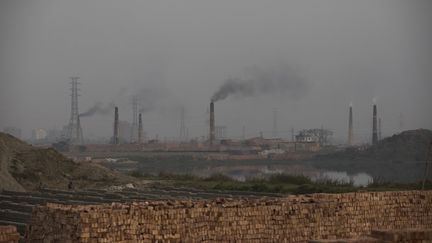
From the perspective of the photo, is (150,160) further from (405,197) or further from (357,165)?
(405,197)

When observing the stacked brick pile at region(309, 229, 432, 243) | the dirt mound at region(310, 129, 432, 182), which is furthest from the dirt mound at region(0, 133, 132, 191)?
the dirt mound at region(310, 129, 432, 182)

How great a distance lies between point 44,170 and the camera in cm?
1920

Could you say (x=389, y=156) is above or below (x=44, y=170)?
above

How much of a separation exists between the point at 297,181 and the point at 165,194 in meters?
6.61

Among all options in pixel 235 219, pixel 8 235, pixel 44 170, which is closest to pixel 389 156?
pixel 44 170

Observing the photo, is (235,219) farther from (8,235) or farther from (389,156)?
(389,156)

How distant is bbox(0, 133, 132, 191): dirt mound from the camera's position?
18.4 m

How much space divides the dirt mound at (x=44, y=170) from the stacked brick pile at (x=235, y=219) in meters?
9.52

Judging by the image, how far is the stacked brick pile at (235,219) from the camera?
24.6 ft

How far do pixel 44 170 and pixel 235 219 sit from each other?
39.3ft

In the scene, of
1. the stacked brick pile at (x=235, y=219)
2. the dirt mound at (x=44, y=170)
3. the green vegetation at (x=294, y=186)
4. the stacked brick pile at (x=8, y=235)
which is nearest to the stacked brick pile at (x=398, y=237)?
the stacked brick pile at (x=235, y=219)

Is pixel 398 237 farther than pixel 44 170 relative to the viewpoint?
No

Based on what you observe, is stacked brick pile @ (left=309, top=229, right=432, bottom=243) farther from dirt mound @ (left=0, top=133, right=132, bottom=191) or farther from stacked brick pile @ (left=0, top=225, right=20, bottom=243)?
dirt mound @ (left=0, top=133, right=132, bottom=191)

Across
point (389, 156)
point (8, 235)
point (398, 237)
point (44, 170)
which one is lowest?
point (8, 235)
